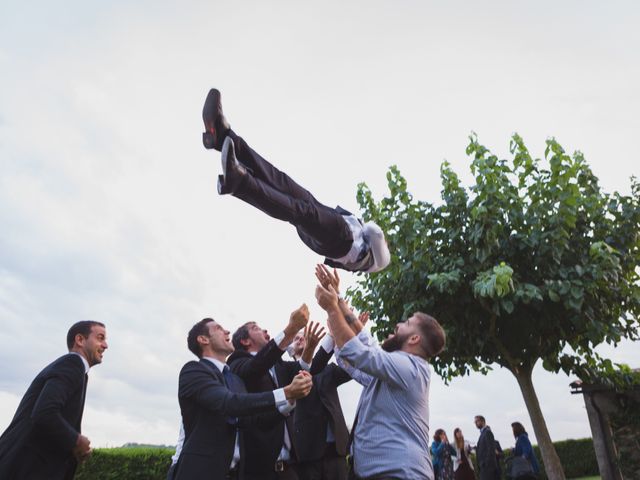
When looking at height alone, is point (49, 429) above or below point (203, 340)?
below

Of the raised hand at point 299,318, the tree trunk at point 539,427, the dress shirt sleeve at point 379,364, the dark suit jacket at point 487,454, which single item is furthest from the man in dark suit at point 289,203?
the dark suit jacket at point 487,454

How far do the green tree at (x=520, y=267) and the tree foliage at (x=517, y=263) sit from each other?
2cm

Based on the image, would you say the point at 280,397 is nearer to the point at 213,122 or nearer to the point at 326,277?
the point at 326,277

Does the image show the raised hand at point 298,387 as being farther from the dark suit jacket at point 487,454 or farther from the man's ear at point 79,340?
the dark suit jacket at point 487,454

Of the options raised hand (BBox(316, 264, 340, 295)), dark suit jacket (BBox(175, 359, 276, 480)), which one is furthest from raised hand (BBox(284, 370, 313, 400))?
raised hand (BBox(316, 264, 340, 295))

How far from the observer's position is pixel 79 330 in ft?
12.6

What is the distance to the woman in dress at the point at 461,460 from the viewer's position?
384 inches

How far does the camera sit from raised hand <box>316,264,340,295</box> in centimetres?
333

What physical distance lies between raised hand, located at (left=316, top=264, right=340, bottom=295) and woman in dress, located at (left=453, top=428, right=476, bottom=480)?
783cm

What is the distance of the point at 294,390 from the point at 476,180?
666 cm

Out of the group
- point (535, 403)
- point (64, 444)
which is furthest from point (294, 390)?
point (535, 403)

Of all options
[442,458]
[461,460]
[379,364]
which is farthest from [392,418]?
[442,458]

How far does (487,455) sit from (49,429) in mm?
8012

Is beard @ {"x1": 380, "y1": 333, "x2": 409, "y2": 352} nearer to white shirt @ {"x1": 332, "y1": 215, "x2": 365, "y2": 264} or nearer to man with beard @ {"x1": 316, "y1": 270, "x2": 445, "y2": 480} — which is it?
man with beard @ {"x1": 316, "y1": 270, "x2": 445, "y2": 480}
